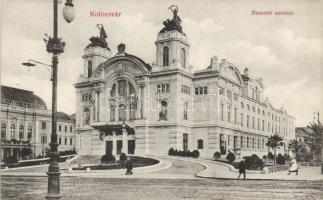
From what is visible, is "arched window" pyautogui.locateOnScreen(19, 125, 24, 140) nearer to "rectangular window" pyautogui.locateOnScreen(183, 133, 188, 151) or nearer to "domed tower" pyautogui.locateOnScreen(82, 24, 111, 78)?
"domed tower" pyautogui.locateOnScreen(82, 24, 111, 78)

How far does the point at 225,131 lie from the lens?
54188 millimetres

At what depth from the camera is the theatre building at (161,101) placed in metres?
50.5

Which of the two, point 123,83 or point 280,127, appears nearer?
point 123,83

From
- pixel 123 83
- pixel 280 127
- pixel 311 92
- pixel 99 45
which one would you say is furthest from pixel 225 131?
pixel 311 92

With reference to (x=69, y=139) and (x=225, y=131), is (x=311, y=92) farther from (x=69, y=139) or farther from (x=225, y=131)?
(x=69, y=139)

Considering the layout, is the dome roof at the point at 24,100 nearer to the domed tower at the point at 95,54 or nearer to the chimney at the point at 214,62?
the domed tower at the point at 95,54

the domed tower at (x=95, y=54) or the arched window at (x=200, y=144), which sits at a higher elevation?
the domed tower at (x=95, y=54)

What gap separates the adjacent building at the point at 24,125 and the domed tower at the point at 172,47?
2322 cm

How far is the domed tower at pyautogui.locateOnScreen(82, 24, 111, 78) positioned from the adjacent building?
37.2 feet

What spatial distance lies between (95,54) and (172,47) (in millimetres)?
12247

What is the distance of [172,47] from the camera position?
49875 mm

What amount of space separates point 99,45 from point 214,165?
82.2ft

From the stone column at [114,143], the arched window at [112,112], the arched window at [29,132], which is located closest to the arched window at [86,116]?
the arched window at [112,112]

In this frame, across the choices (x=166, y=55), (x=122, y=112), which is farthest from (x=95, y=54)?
(x=166, y=55)
